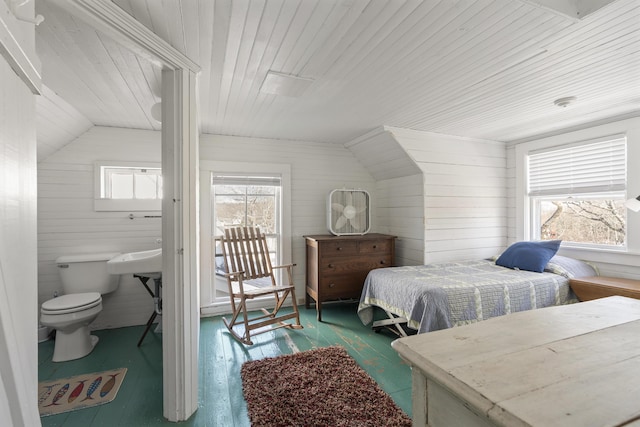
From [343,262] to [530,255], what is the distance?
2.00 metres

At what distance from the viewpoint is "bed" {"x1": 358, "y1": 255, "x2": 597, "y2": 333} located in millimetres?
2400

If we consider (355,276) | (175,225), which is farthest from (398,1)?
(355,276)

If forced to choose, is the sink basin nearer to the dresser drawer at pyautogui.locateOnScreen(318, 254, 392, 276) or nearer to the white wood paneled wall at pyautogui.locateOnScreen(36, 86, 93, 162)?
the white wood paneled wall at pyautogui.locateOnScreen(36, 86, 93, 162)

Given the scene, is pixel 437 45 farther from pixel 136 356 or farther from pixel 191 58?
pixel 136 356

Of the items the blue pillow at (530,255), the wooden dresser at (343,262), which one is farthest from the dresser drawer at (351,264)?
the blue pillow at (530,255)

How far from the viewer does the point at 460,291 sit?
2.47m

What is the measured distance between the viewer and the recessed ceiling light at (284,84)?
2082 millimetres

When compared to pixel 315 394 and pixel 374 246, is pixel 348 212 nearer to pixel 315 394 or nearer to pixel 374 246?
pixel 374 246

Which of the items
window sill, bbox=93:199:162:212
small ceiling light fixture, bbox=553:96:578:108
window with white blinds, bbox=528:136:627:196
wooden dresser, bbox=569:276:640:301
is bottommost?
wooden dresser, bbox=569:276:640:301

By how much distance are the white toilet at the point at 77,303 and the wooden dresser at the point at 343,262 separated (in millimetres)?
2081

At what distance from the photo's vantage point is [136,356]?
2514mm

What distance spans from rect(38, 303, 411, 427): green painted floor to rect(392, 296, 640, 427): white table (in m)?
1.24

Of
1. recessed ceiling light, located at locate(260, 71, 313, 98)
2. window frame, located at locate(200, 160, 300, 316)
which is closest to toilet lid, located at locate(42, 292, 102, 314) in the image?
window frame, located at locate(200, 160, 300, 316)

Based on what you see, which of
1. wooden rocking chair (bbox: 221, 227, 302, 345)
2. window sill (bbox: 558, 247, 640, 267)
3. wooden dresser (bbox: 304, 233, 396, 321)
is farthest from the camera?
wooden dresser (bbox: 304, 233, 396, 321)
